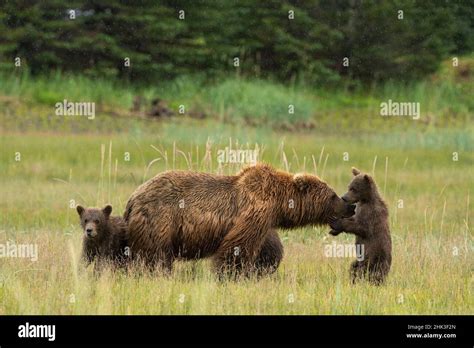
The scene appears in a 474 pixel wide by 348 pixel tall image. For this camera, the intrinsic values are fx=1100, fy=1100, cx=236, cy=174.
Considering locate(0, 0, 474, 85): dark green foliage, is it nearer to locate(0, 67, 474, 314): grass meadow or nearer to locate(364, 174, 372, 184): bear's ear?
locate(0, 67, 474, 314): grass meadow

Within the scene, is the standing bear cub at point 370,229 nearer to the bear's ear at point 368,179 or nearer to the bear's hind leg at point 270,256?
the bear's ear at point 368,179

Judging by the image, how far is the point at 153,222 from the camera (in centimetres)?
Result: 928

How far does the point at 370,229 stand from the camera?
948 centimetres

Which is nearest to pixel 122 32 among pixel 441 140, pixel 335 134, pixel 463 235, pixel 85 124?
pixel 85 124

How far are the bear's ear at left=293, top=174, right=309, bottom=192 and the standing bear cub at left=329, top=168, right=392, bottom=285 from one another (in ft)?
1.36

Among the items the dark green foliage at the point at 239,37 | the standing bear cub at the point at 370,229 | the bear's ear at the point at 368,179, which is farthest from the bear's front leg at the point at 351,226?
the dark green foliage at the point at 239,37

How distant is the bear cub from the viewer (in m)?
9.43

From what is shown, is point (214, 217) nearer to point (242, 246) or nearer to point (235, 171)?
point (242, 246)

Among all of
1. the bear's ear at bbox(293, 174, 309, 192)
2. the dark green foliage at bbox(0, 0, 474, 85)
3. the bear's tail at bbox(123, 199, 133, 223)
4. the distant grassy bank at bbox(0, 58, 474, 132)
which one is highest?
the dark green foliage at bbox(0, 0, 474, 85)

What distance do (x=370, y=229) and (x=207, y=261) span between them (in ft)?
4.98

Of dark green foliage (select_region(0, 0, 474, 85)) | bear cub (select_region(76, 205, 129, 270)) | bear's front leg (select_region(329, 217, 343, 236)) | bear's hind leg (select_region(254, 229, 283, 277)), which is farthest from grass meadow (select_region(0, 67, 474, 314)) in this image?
dark green foliage (select_region(0, 0, 474, 85))

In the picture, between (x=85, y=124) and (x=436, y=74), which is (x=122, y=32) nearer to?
(x=85, y=124)

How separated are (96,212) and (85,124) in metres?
12.8

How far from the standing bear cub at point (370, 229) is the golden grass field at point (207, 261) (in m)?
0.19
